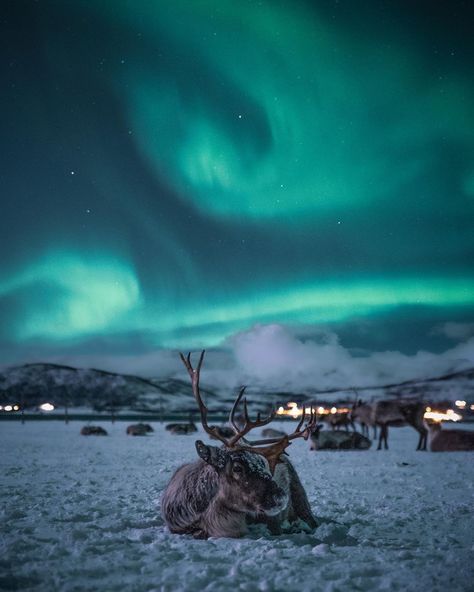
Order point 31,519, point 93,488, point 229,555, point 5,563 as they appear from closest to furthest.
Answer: point 5,563, point 229,555, point 31,519, point 93,488

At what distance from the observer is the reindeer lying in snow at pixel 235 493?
5473 millimetres

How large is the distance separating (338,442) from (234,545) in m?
15.9

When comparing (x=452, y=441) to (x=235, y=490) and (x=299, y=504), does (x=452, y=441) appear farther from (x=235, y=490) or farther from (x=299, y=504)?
(x=235, y=490)

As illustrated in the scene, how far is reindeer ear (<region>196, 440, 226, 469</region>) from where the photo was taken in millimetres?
5660

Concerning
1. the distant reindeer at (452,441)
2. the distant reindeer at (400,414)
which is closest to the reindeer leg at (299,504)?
the distant reindeer at (452,441)

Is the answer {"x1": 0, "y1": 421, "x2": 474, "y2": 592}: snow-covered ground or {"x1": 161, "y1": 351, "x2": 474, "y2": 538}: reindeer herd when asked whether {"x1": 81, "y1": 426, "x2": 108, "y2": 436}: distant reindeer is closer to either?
{"x1": 0, "y1": 421, "x2": 474, "y2": 592}: snow-covered ground

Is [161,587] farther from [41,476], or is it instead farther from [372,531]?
[41,476]

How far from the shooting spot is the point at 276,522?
5.74 meters

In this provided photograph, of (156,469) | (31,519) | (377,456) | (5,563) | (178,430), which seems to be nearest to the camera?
(5,563)

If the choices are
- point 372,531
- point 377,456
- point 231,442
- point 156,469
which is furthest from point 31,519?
point 377,456

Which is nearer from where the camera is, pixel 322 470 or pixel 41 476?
pixel 41 476

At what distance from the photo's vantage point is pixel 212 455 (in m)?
5.73

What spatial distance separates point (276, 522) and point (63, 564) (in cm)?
234

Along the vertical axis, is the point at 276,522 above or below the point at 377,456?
above
